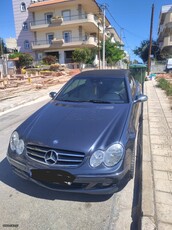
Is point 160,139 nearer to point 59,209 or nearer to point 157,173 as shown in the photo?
point 157,173

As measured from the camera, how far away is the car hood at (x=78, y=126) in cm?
231

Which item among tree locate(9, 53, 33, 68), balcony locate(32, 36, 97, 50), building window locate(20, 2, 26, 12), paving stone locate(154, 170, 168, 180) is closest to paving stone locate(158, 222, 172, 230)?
paving stone locate(154, 170, 168, 180)

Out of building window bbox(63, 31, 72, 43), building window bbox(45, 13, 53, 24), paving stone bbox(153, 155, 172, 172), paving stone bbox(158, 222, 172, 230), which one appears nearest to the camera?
paving stone bbox(158, 222, 172, 230)

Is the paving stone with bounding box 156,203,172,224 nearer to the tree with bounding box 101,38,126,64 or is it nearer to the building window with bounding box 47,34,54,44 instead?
the tree with bounding box 101,38,126,64

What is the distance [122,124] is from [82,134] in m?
0.60

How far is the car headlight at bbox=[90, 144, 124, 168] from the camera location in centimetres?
220

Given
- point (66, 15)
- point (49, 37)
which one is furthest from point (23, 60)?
point (66, 15)

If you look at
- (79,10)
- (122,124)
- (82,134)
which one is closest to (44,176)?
(82,134)

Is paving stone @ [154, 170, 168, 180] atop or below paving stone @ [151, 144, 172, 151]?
below

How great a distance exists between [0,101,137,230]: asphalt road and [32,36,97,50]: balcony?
3214 centimetres

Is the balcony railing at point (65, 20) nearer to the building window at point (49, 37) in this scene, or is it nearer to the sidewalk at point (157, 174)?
the building window at point (49, 37)

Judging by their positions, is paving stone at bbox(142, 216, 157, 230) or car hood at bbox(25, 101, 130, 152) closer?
paving stone at bbox(142, 216, 157, 230)

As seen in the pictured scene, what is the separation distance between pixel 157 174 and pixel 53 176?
1606 millimetres

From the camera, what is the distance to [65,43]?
33750 mm
